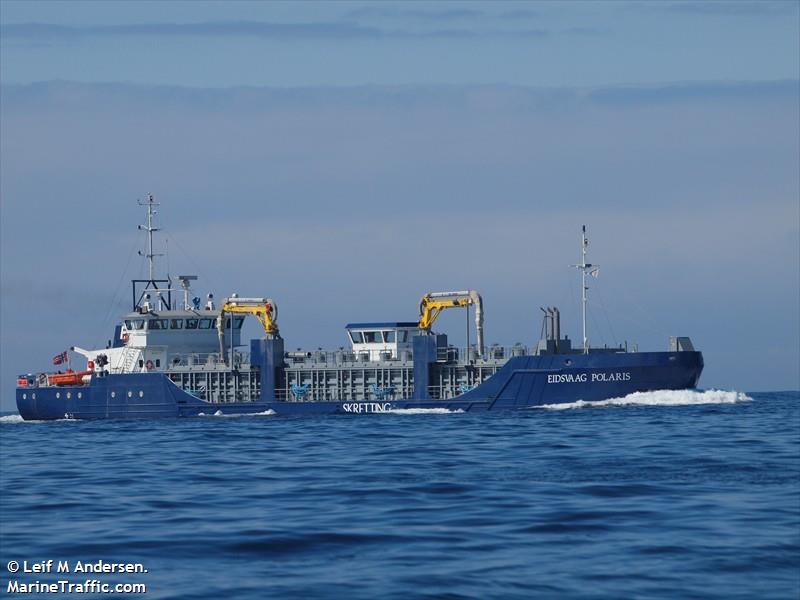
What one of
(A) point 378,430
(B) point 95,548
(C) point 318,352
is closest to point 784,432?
(A) point 378,430

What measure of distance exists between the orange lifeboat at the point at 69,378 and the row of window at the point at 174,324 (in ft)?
14.4

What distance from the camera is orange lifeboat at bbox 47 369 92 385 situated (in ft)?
267

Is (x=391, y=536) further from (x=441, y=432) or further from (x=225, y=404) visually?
(x=225, y=404)

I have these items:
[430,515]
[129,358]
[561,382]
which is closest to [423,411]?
[561,382]

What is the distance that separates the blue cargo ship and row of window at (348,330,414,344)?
2.4 inches

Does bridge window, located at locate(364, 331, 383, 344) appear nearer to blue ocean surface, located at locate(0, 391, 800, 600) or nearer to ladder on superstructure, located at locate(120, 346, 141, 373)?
ladder on superstructure, located at locate(120, 346, 141, 373)

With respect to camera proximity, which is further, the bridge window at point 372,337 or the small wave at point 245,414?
the bridge window at point 372,337

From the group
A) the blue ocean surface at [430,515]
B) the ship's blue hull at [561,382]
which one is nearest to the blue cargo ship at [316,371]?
the ship's blue hull at [561,382]

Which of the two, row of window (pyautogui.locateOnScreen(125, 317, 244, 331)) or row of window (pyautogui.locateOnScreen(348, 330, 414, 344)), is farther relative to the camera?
row of window (pyautogui.locateOnScreen(125, 317, 244, 331))

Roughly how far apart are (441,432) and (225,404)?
26834mm

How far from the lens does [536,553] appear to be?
21.3 metres

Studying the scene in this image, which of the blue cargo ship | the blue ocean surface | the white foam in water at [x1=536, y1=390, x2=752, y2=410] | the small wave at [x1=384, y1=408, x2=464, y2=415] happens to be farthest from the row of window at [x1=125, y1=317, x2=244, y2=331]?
the blue ocean surface

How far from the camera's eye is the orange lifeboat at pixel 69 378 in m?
81.3

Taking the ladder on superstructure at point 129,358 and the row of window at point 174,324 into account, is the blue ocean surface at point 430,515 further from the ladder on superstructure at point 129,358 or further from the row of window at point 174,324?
the ladder on superstructure at point 129,358
